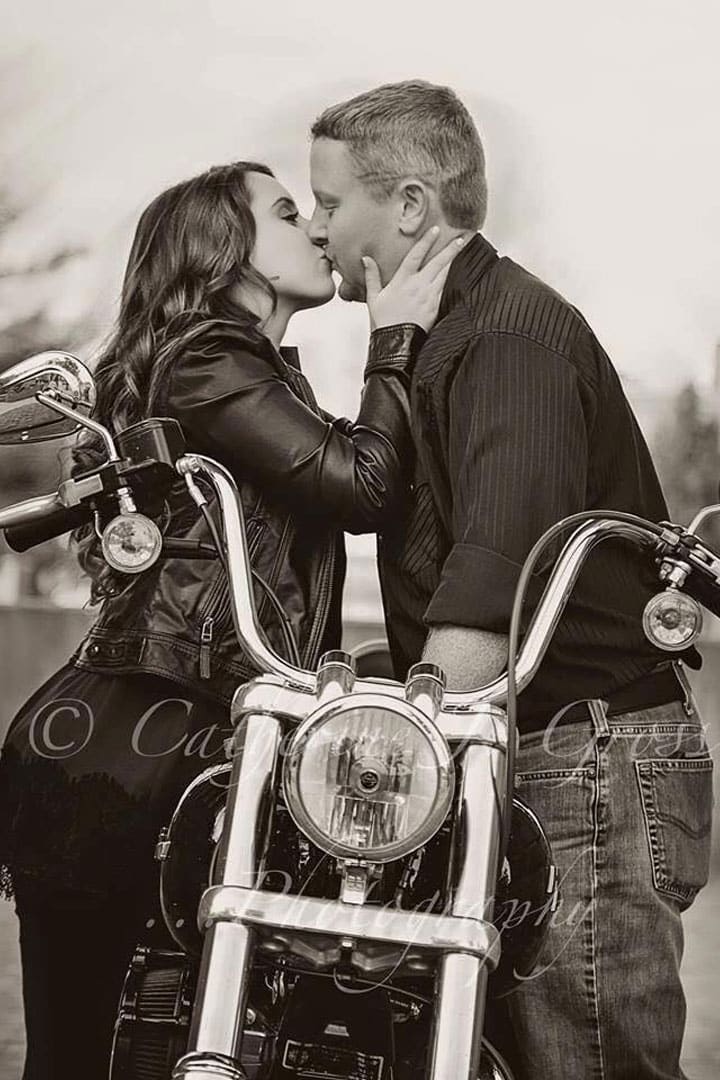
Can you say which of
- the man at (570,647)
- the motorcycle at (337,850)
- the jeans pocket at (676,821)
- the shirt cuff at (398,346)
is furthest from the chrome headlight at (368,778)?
the shirt cuff at (398,346)

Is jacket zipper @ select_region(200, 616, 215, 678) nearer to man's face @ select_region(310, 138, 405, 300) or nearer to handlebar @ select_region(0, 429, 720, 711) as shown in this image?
handlebar @ select_region(0, 429, 720, 711)

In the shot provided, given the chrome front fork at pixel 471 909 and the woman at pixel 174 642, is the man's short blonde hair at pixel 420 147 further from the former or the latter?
the chrome front fork at pixel 471 909

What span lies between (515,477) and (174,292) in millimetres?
790

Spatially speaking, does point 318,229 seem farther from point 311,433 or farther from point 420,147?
point 311,433

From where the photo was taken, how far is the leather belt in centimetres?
175

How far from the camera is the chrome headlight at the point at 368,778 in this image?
1.19 m

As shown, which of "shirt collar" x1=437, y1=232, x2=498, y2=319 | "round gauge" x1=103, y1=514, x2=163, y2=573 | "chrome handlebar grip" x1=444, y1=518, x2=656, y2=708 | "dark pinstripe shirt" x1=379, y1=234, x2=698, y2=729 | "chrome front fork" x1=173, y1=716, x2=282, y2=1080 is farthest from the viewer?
"shirt collar" x1=437, y1=232, x2=498, y2=319

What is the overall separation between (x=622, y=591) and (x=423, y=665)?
543 millimetres

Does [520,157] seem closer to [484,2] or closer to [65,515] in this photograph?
[484,2]

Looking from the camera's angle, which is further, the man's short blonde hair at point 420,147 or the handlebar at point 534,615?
the man's short blonde hair at point 420,147

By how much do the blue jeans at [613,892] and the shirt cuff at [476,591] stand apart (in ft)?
0.89

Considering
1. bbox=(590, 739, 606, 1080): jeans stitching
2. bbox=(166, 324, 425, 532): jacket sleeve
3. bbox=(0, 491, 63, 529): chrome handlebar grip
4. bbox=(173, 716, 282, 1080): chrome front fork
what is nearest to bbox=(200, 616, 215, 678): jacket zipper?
bbox=(166, 324, 425, 532): jacket sleeve

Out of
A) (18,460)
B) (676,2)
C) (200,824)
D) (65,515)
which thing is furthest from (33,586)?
(676,2)

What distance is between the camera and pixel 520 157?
234cm
